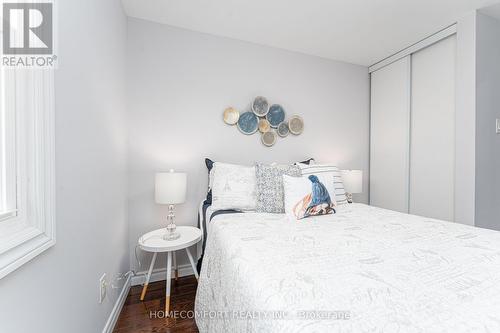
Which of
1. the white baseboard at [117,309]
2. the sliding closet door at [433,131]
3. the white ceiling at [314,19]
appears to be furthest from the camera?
the sliding closet door at [433,131]

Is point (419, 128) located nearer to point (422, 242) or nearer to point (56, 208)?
point (422, 242)

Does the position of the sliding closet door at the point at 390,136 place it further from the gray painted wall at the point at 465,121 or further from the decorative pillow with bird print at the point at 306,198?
the decorative pillow with bird print at the point at 306,198

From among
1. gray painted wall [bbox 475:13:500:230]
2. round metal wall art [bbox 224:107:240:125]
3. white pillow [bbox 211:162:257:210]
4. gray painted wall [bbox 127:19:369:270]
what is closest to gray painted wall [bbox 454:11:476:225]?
gray painted wall [bbox 475:13:500:230]

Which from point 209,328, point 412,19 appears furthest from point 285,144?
point 209,328

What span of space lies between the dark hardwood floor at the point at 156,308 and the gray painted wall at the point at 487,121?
8.46 feet

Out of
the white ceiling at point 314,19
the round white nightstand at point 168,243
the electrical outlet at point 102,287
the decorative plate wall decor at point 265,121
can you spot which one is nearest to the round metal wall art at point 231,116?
the decorative plate wall decor at point 265,121

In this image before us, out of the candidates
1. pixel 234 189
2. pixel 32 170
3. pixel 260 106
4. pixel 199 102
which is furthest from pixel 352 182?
pixel 32 170

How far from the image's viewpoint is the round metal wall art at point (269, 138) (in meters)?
2.53

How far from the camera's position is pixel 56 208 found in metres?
0.86

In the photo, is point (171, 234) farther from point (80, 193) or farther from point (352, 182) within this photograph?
point (352, 182)

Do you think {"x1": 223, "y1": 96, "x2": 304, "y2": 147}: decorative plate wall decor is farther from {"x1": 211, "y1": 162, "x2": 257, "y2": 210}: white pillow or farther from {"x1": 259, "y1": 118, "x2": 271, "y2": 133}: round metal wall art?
{"x1": 211, "y1": 162, "x2": 257, "y2": 210}: white pillow

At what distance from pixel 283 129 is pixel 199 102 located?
990 mm

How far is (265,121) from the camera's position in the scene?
2.53 meters

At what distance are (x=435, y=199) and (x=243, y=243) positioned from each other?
2.31 meters
